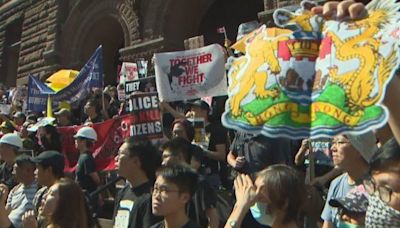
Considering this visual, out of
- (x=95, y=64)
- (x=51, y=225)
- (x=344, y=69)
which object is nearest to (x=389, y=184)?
(x=344, y=69)

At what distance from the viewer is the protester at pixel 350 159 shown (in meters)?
2.67

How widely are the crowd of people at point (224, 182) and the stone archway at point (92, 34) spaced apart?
8949 millimetres

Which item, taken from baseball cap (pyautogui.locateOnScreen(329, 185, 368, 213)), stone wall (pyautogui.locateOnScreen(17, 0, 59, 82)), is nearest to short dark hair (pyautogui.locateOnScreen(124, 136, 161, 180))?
baseball cap (pyautogui.locateOnScreen(329, 185, 368, 213))

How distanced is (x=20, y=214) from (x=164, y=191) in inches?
87.5

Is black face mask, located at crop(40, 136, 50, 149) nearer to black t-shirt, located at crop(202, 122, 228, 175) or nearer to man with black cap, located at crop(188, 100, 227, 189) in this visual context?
man with black cap, located at crop(188, 100, 227, 189)

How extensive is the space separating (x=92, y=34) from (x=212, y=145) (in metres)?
11.0

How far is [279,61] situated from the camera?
5.90ft

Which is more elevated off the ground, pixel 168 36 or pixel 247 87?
pixel 168 36

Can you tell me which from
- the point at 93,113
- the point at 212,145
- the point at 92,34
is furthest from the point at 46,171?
the point at 92,34

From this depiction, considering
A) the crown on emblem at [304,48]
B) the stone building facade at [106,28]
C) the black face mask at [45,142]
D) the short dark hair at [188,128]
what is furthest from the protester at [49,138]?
the crown on emblem at [304,48]

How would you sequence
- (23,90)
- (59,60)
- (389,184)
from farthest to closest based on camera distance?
(59,60), (23,90), (389,184)

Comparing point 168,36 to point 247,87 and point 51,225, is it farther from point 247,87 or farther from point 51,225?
→ point 247,87

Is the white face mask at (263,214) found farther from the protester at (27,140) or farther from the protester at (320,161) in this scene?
the protester at (27,140)

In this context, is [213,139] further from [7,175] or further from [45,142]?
[45,142]
